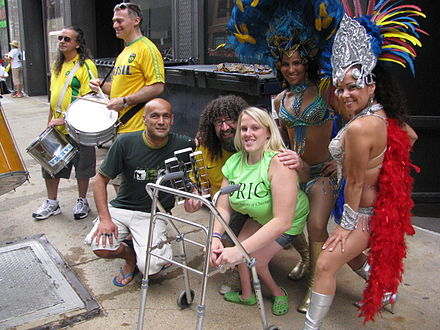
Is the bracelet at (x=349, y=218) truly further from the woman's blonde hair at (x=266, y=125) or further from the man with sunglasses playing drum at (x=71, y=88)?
the man with sunglasses playing drum at (x=71, y=88)

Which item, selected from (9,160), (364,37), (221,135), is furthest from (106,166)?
(364,37)

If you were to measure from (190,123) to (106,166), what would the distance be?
7.31 feet

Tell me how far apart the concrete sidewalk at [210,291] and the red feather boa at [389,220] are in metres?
0.53

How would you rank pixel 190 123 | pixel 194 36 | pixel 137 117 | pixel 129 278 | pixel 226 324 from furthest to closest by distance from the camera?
pixel 194 36, pixel 190 123, pixel 137 117, pixel 129 278, pixel 226 324

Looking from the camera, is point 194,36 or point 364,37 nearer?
point 364,37

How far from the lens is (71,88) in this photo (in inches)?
177

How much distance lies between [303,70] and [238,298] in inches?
62.3

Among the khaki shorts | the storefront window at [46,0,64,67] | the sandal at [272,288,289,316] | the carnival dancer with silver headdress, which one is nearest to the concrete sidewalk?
the sandal at [272,288,289,316]

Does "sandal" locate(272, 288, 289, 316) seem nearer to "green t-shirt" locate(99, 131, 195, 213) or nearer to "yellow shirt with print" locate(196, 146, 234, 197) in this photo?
"yellow shirt with print" locate(196, 146, 234, 197)

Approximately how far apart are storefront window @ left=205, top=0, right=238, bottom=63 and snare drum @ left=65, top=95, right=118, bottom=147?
2931 millimetres

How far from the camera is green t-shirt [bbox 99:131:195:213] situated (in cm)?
324

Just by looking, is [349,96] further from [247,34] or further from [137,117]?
[137,117]

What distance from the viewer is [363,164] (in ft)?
7.43

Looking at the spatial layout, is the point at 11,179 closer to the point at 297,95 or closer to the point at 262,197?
the point at 262,197
